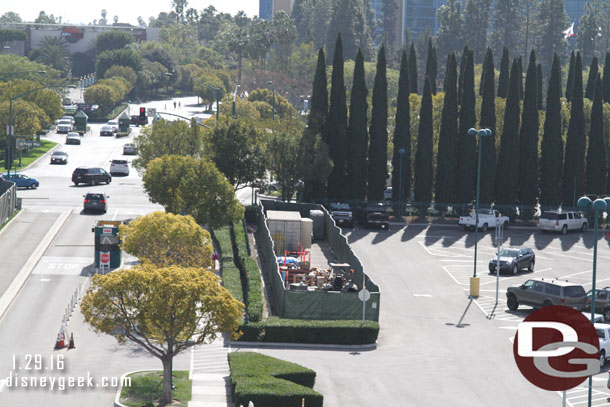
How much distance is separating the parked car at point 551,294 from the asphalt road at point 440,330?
44.6 inches

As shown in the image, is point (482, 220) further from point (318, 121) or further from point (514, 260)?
point (318, 121)


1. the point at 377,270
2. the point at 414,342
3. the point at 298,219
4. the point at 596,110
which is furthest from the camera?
the point at 596,110

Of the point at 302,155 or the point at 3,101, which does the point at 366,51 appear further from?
the point at 302,155

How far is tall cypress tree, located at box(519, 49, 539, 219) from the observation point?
78562 mm

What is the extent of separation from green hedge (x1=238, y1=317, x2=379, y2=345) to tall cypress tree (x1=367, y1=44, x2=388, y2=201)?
37.5m

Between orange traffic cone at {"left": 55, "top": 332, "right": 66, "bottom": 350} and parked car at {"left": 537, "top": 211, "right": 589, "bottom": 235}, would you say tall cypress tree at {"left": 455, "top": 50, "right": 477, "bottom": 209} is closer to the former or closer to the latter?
parked car at {"left": 537, "top": 211, "right": 589, "bottom": 235}

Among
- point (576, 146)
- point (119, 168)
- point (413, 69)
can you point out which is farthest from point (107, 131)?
point (576, 146)

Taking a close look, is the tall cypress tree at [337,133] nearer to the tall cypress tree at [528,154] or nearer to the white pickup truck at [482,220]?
the white pickup truck at [482,220]

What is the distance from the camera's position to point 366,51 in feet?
656

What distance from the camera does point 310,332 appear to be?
4144cm

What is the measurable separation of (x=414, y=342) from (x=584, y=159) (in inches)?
1697

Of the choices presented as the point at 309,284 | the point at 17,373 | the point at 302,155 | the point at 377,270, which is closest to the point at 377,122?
the point at 302,155

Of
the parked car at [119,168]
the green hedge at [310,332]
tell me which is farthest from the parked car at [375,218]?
the green hedge at [310,332]

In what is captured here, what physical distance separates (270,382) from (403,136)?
4909 centimetres
